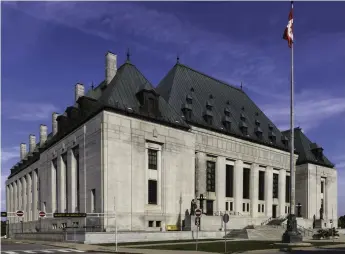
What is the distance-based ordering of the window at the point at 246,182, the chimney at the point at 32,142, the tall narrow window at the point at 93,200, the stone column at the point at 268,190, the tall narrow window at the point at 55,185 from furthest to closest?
the chimney at the point at 32,142
the stone column at the point at 268,190
the window at the point at 246,182
the tall narrow window at the point at 55,185
the tall narrow window at the point at 93,200

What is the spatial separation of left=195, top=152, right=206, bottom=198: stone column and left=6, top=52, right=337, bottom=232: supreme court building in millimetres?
150

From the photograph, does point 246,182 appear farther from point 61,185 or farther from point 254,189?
point 61,185

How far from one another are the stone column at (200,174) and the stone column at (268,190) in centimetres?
1636

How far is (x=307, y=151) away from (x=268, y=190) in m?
18.3

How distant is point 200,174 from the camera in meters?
58.2

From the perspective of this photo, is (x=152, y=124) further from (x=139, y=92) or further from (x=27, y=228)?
(x=27, y=228)

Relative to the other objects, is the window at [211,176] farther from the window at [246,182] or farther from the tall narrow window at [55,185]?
the tall narrow window at [55,185]

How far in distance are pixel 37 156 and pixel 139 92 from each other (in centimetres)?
3570

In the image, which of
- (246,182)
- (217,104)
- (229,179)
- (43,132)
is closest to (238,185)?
(229,179)

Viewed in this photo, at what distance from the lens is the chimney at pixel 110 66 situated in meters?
56.6

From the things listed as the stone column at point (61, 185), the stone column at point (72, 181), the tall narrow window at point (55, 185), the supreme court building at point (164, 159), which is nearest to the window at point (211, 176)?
the supreme court building at point (164, 159)

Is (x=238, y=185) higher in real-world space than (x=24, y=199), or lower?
higher

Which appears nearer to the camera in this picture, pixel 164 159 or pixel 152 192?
pixel 152 192

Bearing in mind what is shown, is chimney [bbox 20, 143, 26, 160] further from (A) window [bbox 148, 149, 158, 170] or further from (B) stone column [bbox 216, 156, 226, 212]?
(B) stone column [bbox 216, 156, 226, 212]
